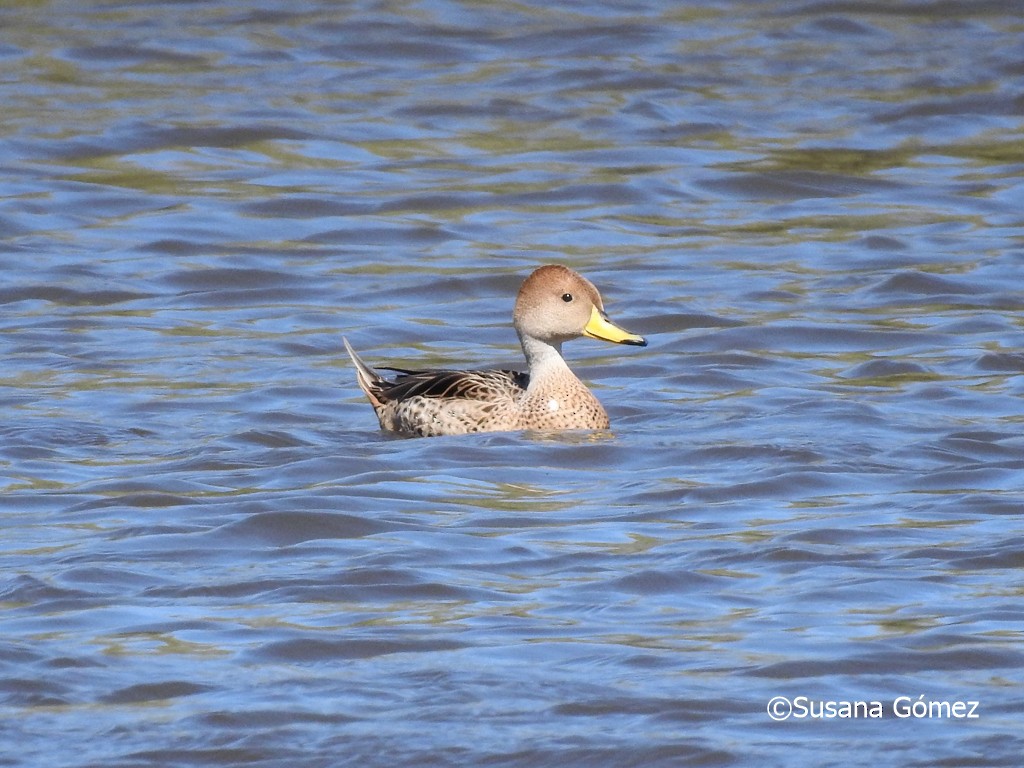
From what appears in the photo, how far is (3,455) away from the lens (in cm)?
959

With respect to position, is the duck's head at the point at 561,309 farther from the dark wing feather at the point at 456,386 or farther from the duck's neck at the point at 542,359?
the dark wing feather at the point at 456,386

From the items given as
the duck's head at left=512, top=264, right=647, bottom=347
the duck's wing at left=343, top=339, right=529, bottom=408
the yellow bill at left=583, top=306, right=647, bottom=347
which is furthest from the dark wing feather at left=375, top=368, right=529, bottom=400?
the yellow bill at left=583, top=306, right=647, bottom=347

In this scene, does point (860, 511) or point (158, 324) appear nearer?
point (860, 511)

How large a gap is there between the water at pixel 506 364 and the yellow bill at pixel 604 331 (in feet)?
1.35

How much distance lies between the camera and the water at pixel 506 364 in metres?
6.36

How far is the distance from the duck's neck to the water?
449 millimetres

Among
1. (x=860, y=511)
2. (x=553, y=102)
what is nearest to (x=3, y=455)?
(x=860, y=511)

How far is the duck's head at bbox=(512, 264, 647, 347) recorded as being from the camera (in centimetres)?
1046

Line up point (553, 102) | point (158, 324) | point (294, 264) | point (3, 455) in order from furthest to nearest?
point (553, 102)
point (294, 264)
point (158, 324)
point (3, 455)

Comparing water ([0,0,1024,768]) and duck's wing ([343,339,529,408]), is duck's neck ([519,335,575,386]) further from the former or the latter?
water ([0,0,1024,768])

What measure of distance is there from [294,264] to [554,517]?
602 cm

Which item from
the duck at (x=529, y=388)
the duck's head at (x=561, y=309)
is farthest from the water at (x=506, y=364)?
the duck's head at (x=561, y=309)

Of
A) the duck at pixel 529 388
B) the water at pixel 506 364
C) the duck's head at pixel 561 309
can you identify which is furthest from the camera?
the duck's head at pixel 561 309

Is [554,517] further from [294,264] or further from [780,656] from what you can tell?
[294,264]
